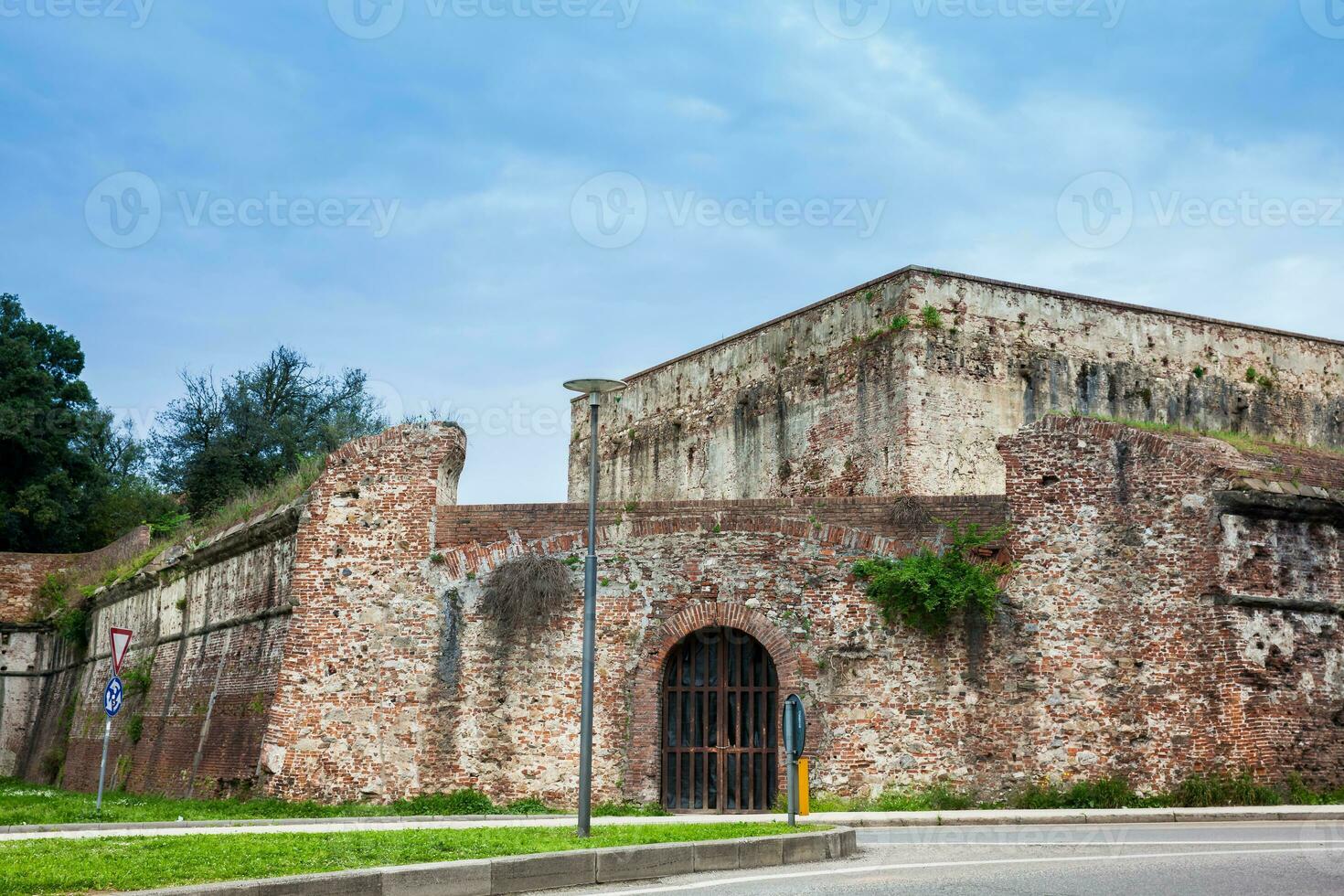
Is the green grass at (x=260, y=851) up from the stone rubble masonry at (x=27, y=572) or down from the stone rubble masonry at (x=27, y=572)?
down

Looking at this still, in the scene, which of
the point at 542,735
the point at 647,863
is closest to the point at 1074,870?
the point at 647,863

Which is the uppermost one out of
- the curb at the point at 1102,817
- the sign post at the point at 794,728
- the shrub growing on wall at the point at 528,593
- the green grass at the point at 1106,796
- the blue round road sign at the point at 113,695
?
the shrub growing on wall at the point at 528,593

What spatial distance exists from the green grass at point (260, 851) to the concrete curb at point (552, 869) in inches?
13.8

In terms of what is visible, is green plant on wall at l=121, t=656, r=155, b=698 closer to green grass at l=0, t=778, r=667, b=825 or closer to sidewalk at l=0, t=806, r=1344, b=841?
green grass at l=0, t=778, r=667, b=825

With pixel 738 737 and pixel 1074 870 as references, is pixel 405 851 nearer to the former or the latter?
pixel 1074 870

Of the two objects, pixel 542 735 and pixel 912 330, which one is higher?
pixel 912 330

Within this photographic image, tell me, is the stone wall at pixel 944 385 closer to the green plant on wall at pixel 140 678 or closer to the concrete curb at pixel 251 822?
the concrete curb at pixel 251 822

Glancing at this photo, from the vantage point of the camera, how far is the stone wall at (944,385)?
25.7 meters

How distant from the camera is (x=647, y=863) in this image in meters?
11.3

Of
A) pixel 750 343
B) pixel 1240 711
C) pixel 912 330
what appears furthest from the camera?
pixel 750 343

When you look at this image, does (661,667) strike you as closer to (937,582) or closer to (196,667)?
(937,582)

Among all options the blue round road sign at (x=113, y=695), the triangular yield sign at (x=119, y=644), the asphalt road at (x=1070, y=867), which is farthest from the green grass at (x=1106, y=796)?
the triangular yield sign at (x=119, y=644)

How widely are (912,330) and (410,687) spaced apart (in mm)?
12016

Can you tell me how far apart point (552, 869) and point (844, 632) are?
29.8 ft
